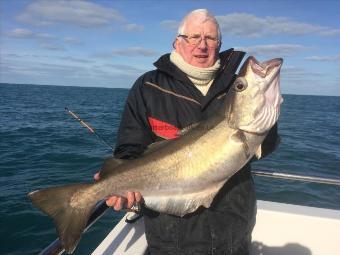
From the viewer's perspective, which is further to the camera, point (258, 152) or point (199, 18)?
point (199, 18)

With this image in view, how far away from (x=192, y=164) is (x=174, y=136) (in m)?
0.41

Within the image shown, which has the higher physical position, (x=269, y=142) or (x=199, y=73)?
(x=199, y=73)

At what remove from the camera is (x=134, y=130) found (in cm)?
344

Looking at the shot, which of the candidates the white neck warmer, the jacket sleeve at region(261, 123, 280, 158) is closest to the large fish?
the jacket sleeve at region(261, 123, 280, 158)

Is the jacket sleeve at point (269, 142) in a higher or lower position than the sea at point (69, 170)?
higher

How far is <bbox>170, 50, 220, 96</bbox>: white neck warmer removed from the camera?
356 centimetres

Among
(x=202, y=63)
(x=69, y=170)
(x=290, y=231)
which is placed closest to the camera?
(x=202, y=63)

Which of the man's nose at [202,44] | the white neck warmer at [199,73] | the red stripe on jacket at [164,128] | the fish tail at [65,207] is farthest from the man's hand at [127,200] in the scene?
the man's nose at [202,44]

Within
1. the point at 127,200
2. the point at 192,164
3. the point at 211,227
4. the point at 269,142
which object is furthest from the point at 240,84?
the point at 127,200

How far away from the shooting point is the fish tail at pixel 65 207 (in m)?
3.18

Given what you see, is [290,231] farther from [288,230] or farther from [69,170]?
[69,170]

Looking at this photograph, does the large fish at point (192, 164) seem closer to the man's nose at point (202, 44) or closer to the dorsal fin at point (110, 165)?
the dorsal fin at point (110, 165)

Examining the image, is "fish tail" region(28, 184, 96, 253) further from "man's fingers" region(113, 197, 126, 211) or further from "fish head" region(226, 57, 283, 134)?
"fish head" region(226, 57, 283, 134)

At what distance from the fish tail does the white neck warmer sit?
4.95 ft
